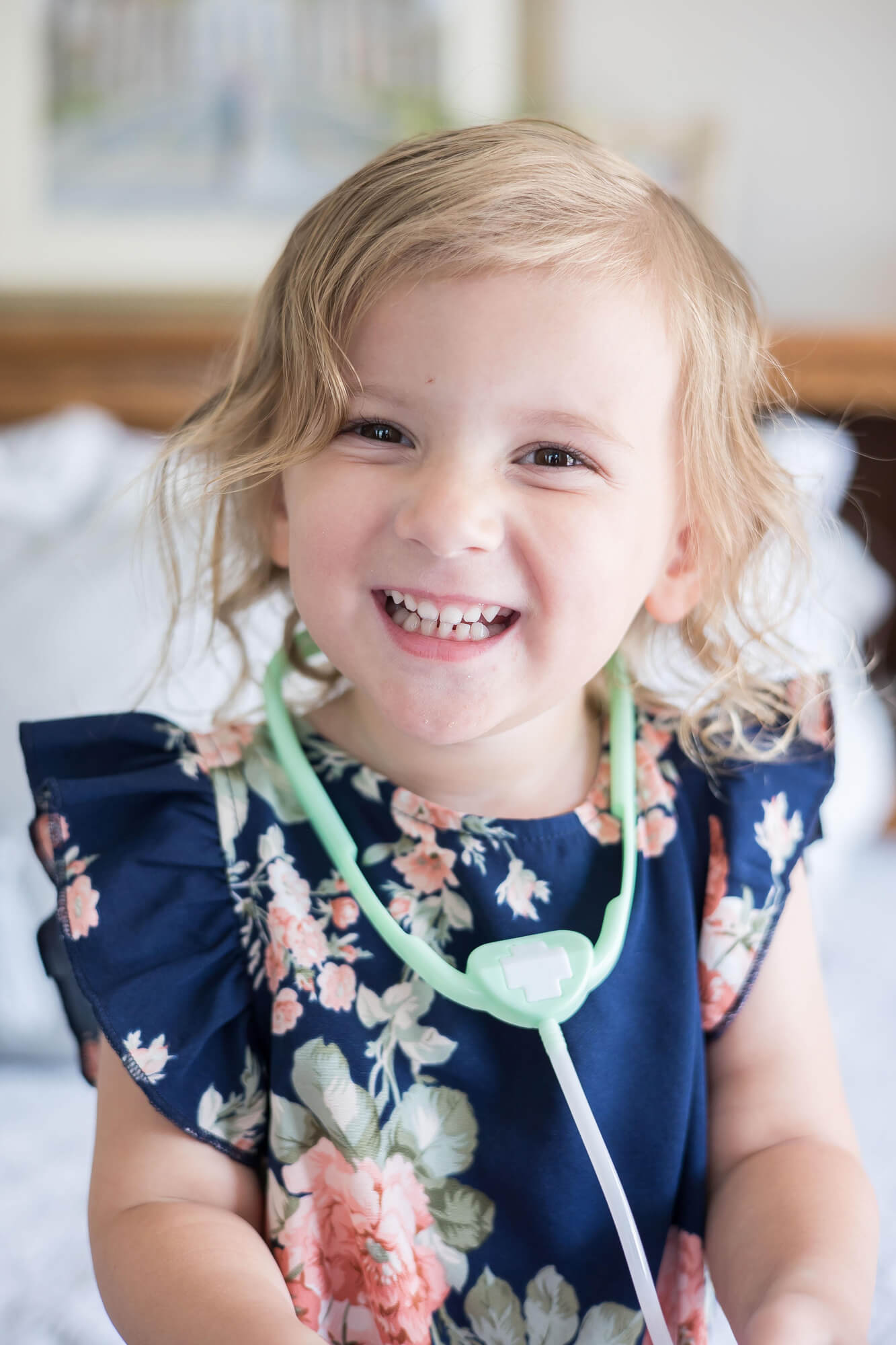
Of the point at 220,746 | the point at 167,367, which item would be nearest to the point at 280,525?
the point at 220,746

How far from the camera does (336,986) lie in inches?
26.0

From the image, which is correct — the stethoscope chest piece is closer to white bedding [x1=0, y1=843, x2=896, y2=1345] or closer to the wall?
white bedding [x1=0, y1=843, x2=896, y2=1345]

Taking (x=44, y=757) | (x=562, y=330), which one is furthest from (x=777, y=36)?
(x=44, y=757)

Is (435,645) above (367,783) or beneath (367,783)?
above

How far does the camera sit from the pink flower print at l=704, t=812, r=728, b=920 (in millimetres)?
719

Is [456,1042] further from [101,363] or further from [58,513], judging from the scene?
[101,363]

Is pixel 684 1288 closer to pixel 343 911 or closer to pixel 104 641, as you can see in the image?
pixel 343 911

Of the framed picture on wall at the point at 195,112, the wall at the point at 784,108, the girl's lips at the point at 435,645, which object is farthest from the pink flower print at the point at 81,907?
the wall at the point at 784,108

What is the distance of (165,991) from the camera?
25.2 inches

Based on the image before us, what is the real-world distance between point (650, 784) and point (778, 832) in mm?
83

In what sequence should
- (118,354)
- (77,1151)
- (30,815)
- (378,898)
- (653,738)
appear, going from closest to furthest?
(378,898)
(653,738)
(77,1151)
(30,815)
(118,354)

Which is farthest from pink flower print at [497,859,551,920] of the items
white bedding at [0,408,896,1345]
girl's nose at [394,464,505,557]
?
white bedding at [0,408,896,1345]

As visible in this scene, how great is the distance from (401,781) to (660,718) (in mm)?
199

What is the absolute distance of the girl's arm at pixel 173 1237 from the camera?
55cm
